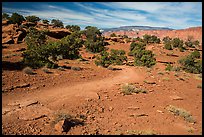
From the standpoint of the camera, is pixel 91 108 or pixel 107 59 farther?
pixel 107 59

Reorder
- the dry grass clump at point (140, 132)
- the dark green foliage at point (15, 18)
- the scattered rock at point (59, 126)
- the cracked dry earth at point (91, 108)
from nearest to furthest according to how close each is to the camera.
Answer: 1. the scattered rock at point (59, 126)
2. the dry grass clump at point (140, 132)
3. the cracked dry earth at point (91, 108)
4. the dark green foliage at point (15, 18)

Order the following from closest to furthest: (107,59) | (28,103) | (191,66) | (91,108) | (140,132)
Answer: (140,132) → (28,103) → (91,108) → (107,59) → (191,66)

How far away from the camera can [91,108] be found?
8.39 m

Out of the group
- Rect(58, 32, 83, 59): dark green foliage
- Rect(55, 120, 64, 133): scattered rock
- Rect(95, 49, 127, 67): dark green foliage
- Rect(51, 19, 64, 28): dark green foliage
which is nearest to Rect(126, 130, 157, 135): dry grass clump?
Rect(55, 120, 64, 133): scattered rock

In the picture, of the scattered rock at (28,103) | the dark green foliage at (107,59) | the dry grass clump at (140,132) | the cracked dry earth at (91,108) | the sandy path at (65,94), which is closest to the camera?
the dry grass clump at (140,132)

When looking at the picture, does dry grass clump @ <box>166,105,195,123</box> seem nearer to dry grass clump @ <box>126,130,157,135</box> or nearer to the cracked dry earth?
the cracked dry earth

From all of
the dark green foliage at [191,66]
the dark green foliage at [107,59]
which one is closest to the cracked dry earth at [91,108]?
the dark green foliage at [107,59]

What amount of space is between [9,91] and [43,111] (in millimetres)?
2998

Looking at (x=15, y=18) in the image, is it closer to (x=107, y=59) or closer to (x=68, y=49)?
(x=68, y=49)

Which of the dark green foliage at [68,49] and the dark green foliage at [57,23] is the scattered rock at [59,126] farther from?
the dark green foliage at [57,23]

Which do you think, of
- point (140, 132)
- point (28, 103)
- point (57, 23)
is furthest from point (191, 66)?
point (57, 23)

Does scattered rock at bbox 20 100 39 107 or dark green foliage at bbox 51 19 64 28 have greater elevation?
dark green foliage at bbox 51 19 64 28

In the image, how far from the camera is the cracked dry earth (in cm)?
650

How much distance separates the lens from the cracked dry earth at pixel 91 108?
650cm
